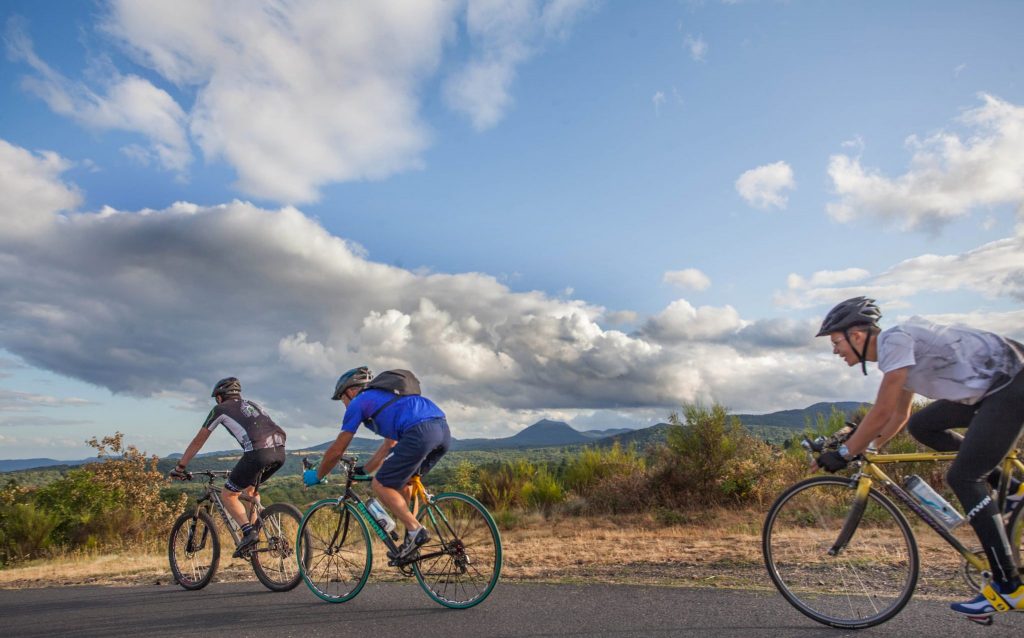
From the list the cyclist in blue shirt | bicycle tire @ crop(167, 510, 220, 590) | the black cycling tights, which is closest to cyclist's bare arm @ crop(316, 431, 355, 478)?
the cyclist in blue shirt

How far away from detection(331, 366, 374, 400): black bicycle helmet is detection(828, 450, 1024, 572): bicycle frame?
4347mm

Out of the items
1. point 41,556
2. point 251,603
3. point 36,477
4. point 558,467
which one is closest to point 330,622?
point 251,603

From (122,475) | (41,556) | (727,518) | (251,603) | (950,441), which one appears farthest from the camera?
(122,475)

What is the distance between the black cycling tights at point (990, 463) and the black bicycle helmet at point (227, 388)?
7282 millimetres

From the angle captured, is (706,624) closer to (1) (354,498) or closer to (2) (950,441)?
(2) (950,441)

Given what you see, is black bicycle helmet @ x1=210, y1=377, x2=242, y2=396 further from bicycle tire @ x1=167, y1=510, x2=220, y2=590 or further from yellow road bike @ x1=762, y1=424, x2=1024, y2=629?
yellow road bike @ x1=762, y1=424, x2=1024, y2=629

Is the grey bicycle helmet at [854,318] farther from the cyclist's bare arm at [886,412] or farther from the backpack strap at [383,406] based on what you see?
the backpack strap at [383,406]

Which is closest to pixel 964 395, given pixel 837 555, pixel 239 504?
pixel 837 555

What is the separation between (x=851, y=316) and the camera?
15.9ft

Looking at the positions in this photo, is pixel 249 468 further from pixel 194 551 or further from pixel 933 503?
pixel 933 503

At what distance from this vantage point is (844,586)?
209 inches

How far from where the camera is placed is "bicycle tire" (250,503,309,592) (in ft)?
24.1

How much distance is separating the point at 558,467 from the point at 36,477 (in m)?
14.8

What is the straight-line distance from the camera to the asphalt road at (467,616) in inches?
195
